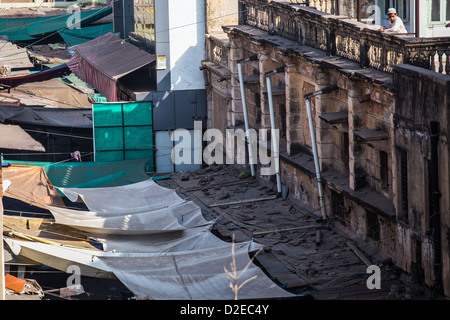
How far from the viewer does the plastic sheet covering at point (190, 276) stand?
1713 centimetres

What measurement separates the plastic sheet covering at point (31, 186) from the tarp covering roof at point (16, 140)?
2117 millimetres

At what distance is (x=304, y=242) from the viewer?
71.9 feet

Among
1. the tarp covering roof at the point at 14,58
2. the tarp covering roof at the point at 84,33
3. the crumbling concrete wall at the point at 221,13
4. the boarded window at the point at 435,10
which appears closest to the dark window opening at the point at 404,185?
the boarded window at the point at 435,10

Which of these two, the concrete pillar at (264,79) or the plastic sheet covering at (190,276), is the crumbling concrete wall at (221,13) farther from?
the plastic sheet covering at (190,276)

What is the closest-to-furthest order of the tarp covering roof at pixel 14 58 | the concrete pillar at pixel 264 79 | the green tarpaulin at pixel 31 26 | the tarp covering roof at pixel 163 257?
the tarp covering roof at pixel 163 257 < the concrete pillar at pixel 264 79 < the tarp covering roof at pixel 14 58 < the green tarpaulin at pixel 31 26

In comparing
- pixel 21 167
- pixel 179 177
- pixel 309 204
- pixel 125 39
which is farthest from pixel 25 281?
pixel 125 39

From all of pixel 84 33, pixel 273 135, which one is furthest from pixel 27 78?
pixel 273 135

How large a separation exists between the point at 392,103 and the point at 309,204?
244 inches

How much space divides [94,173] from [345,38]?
11.2 metres

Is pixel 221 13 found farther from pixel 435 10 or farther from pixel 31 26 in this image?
pixel 31 26

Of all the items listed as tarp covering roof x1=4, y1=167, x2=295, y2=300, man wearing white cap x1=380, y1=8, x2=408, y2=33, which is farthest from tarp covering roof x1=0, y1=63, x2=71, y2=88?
man wearing white cap x1=380, y1=8, x2=408, y2=33

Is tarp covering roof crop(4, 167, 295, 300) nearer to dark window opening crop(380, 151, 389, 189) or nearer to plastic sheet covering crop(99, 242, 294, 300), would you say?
plastic sheet covering crop(99, 242, 294, 300)

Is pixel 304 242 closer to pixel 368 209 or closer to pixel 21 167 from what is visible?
pixel 368 209

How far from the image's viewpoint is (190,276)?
709 inches
